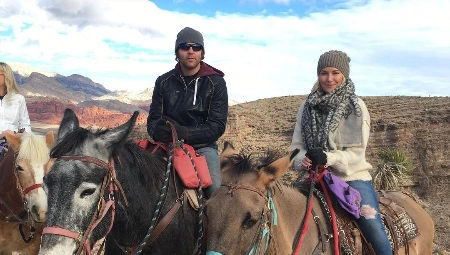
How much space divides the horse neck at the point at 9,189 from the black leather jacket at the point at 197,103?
178 centimetres

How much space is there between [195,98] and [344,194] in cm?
170

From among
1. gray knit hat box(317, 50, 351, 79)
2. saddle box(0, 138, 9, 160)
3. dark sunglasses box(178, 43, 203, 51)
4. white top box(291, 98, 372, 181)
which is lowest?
saddle box(0, 138, 9, 160)

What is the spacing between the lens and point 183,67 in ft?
14.2

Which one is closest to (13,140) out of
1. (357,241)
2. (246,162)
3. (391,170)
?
(246,162)

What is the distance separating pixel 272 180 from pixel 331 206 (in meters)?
0.88

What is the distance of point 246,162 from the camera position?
120 inches

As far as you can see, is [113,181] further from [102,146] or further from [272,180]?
[272,180]

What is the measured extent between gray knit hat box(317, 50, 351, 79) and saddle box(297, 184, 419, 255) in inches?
44.3

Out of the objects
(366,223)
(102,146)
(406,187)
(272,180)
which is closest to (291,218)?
(272,180)

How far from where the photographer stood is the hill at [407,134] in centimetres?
1809

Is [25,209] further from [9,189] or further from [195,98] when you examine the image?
[195,98]

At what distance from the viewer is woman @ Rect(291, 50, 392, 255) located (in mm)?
3580

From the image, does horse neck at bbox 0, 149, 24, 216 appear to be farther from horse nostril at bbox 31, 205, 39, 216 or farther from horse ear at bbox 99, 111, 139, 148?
horse ear at bbox 99, 111, 139, 148

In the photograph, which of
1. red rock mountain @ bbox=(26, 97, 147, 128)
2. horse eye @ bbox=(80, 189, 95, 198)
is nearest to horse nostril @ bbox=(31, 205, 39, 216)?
horse eye @ bbox=(80, 189, 95, 198)
